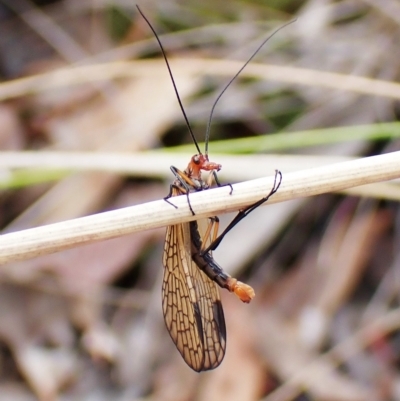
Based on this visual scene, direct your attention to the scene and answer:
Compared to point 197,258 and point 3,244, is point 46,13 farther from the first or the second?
point 3,244

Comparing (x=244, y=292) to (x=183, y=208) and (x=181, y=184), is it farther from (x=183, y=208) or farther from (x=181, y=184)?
(x=183, y=208)

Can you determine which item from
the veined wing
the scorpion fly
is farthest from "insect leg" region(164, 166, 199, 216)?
the veined wing

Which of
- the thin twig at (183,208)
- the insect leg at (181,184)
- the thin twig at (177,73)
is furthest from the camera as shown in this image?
the thin twig at (177,73)

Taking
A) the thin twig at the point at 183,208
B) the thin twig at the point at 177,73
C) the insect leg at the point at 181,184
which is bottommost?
the thin twig at the point at 183,208

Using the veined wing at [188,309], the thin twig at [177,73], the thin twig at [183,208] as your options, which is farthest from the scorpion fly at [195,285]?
the thin twig at [177,73]

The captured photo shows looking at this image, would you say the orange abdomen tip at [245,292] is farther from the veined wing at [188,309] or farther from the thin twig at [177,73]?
the thin twig at [177,73]

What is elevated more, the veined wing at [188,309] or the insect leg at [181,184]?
the insect leg at [181,184]

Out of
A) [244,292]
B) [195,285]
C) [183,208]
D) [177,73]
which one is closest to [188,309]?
[195,285]

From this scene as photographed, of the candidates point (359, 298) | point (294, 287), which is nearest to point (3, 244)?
point (294, 287)
